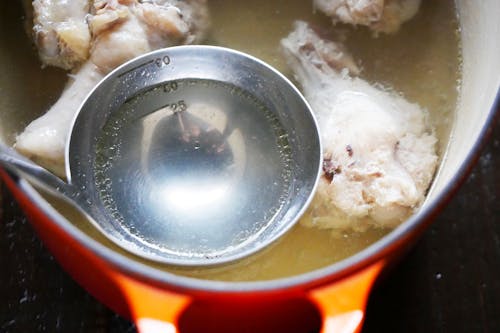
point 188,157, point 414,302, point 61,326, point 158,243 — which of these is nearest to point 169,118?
point 188,157

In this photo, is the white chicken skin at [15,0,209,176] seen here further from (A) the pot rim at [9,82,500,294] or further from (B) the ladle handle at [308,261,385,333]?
(B) the ladle handle at [308,261,385,333]

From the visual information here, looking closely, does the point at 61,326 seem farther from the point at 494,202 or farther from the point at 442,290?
the point at 494,202

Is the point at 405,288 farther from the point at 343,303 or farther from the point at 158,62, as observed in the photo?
the point at 158,62

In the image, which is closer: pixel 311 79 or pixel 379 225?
pixel 379 225

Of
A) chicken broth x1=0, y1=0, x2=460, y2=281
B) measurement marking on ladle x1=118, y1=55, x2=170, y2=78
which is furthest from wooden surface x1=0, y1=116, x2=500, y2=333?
measurement marking on ladle x1=118, y1=55, x2=170, y2=78

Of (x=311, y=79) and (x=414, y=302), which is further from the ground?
(x=311, y=79)

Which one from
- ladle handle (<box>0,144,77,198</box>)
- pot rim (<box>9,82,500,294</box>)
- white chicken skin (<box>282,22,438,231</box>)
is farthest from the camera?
white chicken skin (<box>282,22,438,231</box>)

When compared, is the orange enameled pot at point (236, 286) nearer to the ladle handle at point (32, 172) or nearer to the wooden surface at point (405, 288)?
the ladle handle at point (32, 172)
